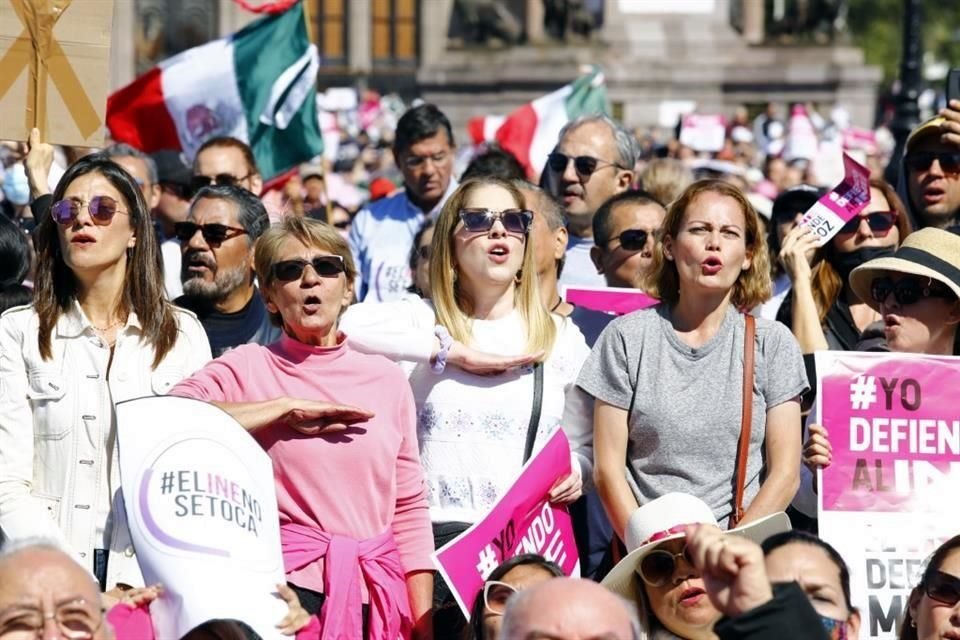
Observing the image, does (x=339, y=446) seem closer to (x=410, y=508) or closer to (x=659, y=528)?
(x=410, y=508)

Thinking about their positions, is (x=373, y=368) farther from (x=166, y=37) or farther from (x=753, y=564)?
(x=166, y=37)

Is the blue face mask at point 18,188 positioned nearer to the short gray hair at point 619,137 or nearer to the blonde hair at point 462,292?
the short gray hair at point 619,137

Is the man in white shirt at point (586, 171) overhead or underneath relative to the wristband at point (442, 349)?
overhead

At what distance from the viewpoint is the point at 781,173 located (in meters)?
20.4

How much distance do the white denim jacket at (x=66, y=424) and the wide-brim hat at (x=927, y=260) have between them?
2.48 meters

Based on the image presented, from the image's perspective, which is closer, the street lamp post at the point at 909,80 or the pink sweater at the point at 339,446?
the pink sweater at the point at 339,446

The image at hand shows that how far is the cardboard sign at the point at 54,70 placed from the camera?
311 inches

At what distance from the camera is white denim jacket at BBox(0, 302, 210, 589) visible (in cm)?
628

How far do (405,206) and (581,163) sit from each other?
1.18 m

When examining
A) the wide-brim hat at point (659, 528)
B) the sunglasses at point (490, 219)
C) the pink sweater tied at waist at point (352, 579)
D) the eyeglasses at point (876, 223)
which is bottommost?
the pink sweater tied at waist at point (352, 579)

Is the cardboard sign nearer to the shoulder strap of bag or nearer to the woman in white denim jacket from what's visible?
the woman in white denim jacket

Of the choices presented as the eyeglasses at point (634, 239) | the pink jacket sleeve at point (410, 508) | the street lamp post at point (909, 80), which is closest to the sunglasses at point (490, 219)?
the pink jacket sleeve at point (410, 508)

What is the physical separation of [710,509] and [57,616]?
2.39 metres

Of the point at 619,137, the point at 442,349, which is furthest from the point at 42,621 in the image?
the point at 619,137
